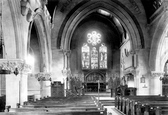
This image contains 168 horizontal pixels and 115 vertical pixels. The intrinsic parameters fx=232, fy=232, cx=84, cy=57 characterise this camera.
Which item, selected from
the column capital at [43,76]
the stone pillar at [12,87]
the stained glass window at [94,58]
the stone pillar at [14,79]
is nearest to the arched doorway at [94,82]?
the stained glass window at [94,58]

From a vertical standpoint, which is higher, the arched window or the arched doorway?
the arched window

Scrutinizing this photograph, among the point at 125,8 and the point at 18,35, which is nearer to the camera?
the point at 18,35

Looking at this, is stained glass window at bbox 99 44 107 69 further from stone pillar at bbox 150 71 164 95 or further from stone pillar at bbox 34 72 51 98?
stone pillar at bbox 34 72 51 98

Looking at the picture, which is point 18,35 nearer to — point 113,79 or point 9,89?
point 9,89

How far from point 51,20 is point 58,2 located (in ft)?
6.06

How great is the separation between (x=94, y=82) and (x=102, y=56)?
3750 millimetres

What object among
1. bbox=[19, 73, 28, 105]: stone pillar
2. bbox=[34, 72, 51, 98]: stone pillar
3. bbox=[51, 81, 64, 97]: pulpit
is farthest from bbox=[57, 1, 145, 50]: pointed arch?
bbox=[19, 73, 28, 105]: stone pillar

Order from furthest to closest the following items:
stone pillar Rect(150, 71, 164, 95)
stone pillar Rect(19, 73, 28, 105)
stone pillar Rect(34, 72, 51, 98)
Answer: stone pillar Rect(150, 71, 164, 95), stone pillar Rect(34, 72, 51, 98), stone pillar Rect(19, 73, 28, 105)

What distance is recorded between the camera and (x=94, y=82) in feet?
98.1

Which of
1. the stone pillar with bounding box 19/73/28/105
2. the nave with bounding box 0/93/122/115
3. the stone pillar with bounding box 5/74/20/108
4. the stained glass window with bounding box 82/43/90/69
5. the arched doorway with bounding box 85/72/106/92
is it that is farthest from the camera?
the stained glass window with bounding box 82/43/90/69

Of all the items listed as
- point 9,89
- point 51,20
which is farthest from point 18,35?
point 51,20

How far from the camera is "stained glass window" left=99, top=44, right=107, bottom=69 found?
102 ft

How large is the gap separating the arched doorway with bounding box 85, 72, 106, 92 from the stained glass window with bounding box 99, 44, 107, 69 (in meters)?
1.32

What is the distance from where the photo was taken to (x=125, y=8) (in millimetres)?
21094
